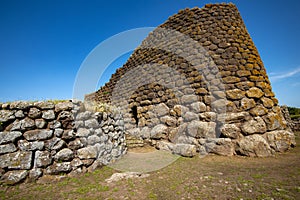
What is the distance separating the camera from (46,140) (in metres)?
3.79

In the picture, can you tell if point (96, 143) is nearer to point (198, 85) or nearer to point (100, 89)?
point (198, 85)

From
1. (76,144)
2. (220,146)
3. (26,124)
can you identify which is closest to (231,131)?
(220,146)

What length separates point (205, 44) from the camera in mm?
6344

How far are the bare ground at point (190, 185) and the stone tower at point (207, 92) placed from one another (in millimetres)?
1057

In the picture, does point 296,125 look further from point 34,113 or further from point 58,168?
point 34,113

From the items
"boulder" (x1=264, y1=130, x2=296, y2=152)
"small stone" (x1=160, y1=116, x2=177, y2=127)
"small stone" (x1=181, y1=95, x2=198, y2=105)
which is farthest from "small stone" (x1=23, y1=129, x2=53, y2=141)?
"boulder" (x1=264, y1=130, x2=296, y2=152)

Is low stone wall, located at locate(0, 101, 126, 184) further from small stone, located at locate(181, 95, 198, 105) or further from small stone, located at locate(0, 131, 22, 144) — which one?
small stone, located at locate(181, 95, 198, 105)

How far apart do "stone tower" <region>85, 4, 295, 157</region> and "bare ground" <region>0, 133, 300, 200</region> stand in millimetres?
1057

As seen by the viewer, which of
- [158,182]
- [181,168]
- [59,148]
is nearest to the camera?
[158,182]

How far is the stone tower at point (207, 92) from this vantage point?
5.29 metres

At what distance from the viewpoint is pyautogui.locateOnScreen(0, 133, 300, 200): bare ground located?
2891mm

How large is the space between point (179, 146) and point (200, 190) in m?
2.68

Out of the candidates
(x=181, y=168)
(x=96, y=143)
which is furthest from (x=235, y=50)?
(x=96, y=143)

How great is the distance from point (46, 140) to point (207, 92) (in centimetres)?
510
